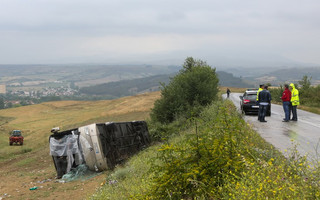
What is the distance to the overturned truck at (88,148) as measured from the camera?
13.9m

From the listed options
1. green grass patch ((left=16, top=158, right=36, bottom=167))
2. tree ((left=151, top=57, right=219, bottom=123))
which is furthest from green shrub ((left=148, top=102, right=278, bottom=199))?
tree ((left=151, top=57, right=219, bottom=123))

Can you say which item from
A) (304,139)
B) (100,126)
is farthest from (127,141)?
→ (304,139)

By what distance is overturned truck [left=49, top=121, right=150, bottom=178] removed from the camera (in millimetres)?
13922

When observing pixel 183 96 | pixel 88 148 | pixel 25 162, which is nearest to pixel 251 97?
pixel 183 96

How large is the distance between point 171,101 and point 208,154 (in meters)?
20.7

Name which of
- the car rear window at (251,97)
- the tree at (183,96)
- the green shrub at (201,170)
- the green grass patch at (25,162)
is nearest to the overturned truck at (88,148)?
the green grass patch at (25,162)

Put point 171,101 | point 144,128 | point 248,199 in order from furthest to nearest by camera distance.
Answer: point 171,101 → point 144,128 → point 248,199

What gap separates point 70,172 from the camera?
1420 cm

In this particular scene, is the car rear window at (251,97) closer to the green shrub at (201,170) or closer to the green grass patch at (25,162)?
the green shrub at (201,170)

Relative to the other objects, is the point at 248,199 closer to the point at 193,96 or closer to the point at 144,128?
the point at 144,128

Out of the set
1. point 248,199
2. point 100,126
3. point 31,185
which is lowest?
point 31,185

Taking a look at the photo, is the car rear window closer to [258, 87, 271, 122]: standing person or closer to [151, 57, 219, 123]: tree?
[258, 87, 271, 122]: standing person

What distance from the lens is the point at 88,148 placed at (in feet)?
45.8

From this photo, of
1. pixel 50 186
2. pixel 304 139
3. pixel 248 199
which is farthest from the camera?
pixel 50 186
